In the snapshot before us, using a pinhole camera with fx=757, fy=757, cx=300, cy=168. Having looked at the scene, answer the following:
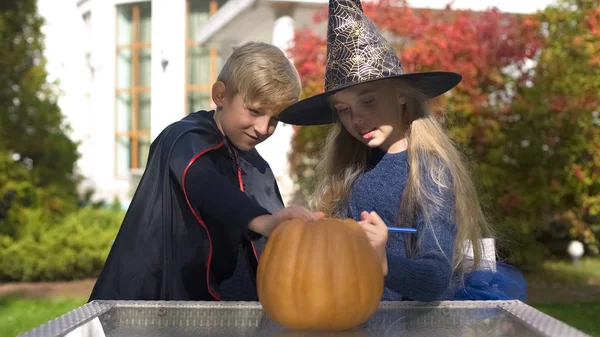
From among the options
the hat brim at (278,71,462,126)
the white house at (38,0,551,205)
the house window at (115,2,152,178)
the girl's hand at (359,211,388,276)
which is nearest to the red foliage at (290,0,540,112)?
the hat brim at (278,71,462,126)

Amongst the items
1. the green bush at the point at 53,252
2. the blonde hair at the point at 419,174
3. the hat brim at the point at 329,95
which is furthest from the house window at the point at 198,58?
the hat brim at the point at 329,95

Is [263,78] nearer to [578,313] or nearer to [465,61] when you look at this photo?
[578,313]

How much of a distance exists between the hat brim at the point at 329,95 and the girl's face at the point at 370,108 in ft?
0.21

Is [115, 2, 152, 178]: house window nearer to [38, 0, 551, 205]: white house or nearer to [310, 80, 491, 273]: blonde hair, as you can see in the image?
[38, 0, 551, 205]: white house

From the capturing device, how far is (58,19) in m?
17.8

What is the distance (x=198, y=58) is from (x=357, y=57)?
1462 cm

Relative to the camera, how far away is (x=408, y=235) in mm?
2504

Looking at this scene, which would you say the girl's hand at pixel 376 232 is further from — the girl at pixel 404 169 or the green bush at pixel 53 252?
the green bush at pixel 53 252

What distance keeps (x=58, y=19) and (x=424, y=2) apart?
32.9 feet

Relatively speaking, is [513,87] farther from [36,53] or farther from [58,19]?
[58,19]

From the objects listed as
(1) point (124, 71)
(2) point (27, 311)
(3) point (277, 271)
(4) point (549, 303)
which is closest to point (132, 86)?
(1) point (124, 71)

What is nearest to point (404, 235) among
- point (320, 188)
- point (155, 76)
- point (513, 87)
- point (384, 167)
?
point (384, 167)

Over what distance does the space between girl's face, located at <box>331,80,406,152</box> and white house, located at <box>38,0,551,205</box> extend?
1288 cm

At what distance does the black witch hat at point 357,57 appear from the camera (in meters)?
2.31
